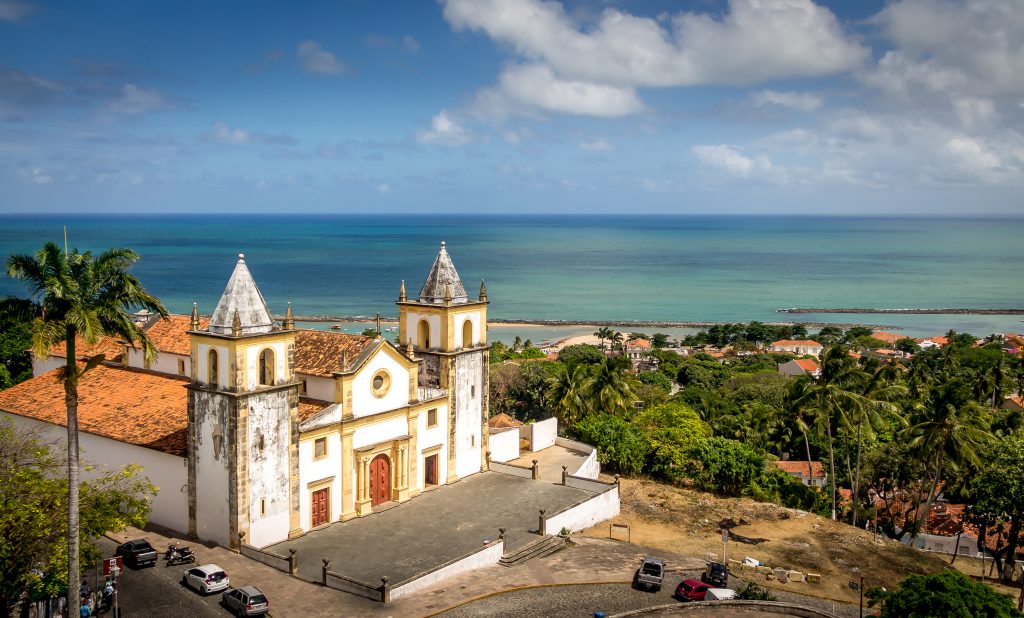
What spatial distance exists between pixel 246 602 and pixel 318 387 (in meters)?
10.7

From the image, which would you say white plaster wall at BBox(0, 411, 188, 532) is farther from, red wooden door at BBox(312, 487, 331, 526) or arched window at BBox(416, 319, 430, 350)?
arched window at BBox(416, 319, 430, 350)

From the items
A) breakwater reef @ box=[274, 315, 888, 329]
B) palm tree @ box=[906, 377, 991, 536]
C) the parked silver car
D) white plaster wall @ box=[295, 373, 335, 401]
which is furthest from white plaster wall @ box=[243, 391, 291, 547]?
breakwater reef @ box=[274, 315, 888, 329]

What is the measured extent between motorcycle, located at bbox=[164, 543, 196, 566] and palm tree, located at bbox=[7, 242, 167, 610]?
21.8 feet

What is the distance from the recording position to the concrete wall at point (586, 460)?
136 ft

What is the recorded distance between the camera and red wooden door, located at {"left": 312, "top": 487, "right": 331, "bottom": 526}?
105 ft

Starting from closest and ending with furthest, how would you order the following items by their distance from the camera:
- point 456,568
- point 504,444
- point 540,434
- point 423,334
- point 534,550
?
point 456,568, point 534,550, point 423,334, point 504,444, point 540,434

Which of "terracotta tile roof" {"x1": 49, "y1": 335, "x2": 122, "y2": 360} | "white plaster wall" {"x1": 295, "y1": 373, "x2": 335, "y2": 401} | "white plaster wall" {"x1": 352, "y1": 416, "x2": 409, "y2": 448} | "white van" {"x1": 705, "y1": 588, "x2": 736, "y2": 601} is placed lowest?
"white van" {"x1": 705, "y1": 588, "x2": 736, "y2": 601}

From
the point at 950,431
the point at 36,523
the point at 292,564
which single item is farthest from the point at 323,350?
the point at 950,431

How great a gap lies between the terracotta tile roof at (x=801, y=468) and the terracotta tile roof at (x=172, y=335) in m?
33.3

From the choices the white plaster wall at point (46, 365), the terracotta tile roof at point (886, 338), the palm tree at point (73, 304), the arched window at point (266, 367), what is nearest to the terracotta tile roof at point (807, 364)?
the terracotta tile roof at point (886, 338)

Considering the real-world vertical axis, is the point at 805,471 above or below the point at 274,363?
below

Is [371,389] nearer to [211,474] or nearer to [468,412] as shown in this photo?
[468,412]

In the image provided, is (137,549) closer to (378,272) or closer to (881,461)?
(881,461)

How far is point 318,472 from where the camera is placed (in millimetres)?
31812
